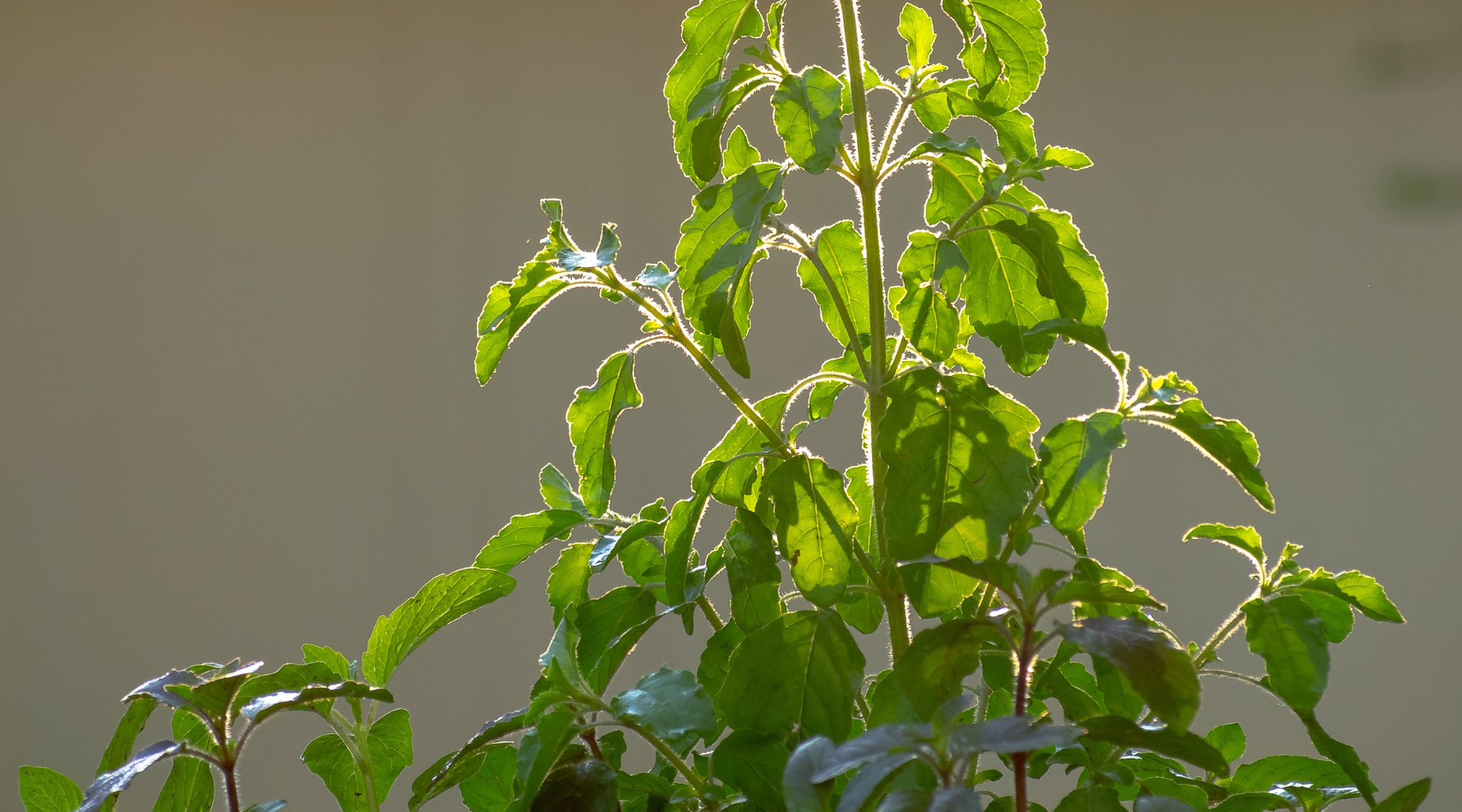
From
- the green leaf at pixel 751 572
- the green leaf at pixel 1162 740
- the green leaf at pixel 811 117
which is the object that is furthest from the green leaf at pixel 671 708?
the green leaf at pixel 811 117

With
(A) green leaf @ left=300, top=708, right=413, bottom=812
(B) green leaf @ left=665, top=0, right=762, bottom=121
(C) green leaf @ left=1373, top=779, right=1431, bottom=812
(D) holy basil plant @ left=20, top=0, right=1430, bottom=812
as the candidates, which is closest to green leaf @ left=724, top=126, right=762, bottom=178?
(D) holy basil plant @ left=20, top=0, right=1430, bottom=812

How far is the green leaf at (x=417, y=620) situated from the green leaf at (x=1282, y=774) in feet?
1.88

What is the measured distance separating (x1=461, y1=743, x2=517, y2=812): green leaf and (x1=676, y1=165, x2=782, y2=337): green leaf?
37cm

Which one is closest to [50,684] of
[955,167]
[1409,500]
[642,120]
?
[642,120]

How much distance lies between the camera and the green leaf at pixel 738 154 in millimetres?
870

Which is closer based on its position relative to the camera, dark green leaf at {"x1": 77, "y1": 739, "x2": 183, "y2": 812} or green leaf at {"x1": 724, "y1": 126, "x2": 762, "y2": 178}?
dark green leaf at {"x1": 77, "y1": 739, "x2": 183, "y2": 812}

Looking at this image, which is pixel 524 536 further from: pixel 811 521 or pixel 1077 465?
pixel 1077 465

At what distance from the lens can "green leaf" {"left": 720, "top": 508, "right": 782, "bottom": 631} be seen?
75 cm

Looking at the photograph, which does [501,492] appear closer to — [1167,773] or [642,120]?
[642,120]

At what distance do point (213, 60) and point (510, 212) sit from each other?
530 mm

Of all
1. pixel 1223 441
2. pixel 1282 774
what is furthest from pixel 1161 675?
pixel 1282 774

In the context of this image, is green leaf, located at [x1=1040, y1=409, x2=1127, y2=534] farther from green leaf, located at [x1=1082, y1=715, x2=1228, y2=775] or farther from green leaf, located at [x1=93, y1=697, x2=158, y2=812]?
green leaf, located at [x1=93, y1=697, x2=158, y2=812]

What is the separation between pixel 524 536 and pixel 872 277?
0.34m

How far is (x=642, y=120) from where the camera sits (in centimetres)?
188
